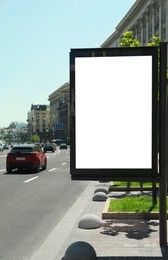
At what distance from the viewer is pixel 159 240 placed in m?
6.83

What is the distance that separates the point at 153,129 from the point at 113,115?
2.14 ft

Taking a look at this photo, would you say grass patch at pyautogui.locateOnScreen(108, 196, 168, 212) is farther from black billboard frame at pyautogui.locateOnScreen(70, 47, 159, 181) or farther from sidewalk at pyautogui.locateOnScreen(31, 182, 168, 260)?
black billboard frame at pyautogui.locateOnScreen(70, 47, 159, 181)

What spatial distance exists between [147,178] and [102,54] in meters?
2.01

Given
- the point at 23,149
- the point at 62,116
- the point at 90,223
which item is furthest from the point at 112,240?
the point at 62,116

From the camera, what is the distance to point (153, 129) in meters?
6.31

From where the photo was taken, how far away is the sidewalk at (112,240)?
6215mm

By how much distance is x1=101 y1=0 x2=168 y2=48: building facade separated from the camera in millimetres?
73738

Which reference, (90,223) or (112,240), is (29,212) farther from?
(112,240)

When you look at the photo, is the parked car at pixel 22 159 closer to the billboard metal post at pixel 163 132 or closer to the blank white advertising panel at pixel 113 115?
the blank white advertising panel at pixel 113 115

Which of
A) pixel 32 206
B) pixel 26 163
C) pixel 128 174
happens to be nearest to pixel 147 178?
pixel 128 174

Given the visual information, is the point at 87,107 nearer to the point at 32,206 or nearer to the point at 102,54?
the point at 102,54

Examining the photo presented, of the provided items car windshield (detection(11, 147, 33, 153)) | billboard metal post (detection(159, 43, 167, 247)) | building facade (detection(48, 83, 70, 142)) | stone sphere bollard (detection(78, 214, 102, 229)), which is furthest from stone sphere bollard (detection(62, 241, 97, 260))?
building facade (detection(48, 83, 70, 142))

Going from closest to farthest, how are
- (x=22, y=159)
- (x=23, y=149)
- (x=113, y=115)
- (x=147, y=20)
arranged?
(x=113, y=115) → (x=22, y=159) → (x=23, y=149) → (x=147, y=20)

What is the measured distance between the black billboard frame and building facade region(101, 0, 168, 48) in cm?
6489
